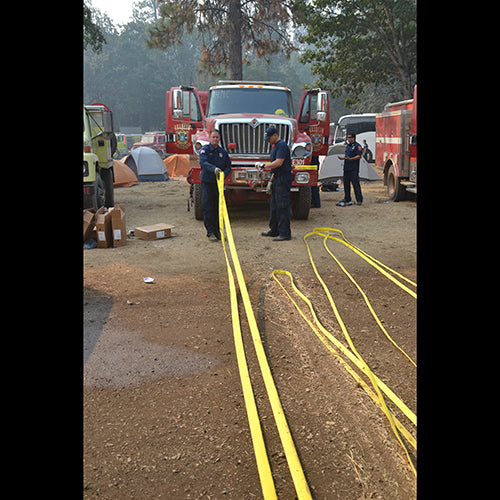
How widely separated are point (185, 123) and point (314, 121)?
110 inches

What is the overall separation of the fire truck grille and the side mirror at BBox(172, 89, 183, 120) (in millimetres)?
1037

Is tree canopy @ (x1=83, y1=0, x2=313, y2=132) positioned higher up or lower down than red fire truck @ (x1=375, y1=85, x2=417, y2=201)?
higher up

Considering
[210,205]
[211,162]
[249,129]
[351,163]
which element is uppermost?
[249,129]

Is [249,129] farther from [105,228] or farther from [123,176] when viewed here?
[123,176]

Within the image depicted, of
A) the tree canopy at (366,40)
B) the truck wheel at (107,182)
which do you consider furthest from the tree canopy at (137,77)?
the truck wheel at (107,182)

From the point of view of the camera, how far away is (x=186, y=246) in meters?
8.52

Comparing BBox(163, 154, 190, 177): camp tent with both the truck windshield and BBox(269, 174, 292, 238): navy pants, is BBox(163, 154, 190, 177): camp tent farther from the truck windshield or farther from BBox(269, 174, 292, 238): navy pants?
BBox(269, 174, 292, 238): navy pants

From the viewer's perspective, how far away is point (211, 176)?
8586mm

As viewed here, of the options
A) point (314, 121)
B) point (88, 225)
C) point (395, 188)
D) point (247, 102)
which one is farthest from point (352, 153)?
point (88, 225)

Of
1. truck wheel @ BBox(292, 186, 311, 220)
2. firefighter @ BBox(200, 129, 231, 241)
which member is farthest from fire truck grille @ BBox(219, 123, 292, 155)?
firefighter @ BBox(200, 129, 231, 241)

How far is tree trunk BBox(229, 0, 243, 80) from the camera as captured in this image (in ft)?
68.7

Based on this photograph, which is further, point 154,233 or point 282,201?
point 154,233
